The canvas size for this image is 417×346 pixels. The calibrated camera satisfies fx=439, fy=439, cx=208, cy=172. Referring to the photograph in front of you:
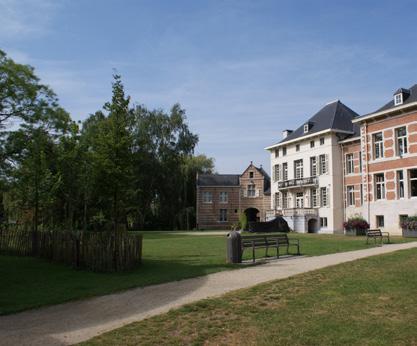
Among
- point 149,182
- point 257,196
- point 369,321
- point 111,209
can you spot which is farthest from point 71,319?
point 257,196

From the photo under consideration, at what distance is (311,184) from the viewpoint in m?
44.6

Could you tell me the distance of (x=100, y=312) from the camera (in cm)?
814

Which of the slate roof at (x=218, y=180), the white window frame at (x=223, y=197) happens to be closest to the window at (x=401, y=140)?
the slate roof at (x=218, y=180)

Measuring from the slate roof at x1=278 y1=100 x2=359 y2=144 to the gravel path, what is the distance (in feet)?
109

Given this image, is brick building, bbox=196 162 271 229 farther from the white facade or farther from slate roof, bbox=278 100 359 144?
slate roof, bbox=278 100 359 144

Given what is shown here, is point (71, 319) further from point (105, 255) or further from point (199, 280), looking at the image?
point (105, 255)

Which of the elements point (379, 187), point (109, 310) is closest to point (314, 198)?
point (379, 187)

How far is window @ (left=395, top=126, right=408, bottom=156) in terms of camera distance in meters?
33.2

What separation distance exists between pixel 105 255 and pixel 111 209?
182cm

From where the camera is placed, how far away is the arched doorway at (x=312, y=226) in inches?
1741

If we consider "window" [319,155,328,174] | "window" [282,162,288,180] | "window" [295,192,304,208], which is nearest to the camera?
"window" [319,155,328,174]

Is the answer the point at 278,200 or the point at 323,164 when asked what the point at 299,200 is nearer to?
the point at 278,200

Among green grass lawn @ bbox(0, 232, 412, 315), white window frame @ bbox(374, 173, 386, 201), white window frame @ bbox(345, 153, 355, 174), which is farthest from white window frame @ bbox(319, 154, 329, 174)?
green grass lawn @ bbox(0, 232, 412, 315)

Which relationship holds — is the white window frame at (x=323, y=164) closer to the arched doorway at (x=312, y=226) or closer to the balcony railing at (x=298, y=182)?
the balcony railing at (x=298, y=182)
